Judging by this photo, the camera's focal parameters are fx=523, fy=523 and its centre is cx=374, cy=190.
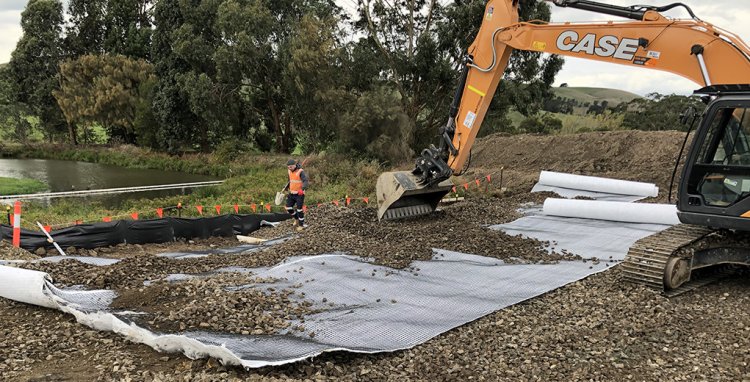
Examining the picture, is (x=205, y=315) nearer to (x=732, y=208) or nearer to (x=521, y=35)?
(x=732, y=208)

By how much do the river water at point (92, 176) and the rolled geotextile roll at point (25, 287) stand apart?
541 inches

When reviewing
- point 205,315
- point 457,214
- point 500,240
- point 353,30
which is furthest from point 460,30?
point 205,315

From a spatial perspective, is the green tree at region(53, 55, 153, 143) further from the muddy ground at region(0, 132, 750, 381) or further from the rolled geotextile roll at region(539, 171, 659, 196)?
the muddy ground at region(0, 132, 750, 381)

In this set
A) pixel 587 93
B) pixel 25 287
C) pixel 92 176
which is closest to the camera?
pixel 25 287

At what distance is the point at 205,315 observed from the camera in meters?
4.50

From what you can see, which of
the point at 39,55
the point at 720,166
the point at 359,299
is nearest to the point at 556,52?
the point at 720,166

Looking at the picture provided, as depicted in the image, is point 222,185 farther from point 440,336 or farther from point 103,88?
point 103,88

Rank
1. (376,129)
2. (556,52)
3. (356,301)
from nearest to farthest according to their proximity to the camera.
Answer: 1. (356,301)
2. (556,52)
3. (376,129)

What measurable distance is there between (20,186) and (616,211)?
68.3 ft

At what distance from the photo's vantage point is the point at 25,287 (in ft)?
16.2

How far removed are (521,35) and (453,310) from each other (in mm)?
4866

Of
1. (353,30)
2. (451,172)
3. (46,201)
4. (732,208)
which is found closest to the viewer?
(732,208)

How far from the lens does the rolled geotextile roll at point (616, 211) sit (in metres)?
8.72

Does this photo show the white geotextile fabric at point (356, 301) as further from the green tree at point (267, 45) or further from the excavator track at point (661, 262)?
the green tree at point (267, 45)
